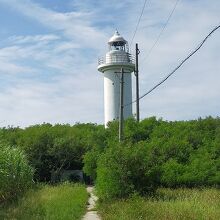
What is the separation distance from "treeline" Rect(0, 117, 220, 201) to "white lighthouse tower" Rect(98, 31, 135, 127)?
3018mm

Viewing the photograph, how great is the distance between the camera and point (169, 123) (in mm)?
47156

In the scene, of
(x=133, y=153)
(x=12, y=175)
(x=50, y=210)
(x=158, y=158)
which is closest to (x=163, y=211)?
(x=50, y=210)

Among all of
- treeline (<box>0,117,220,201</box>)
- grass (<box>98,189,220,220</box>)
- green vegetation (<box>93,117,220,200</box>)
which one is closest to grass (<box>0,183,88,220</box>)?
grass (<box>98,189,220,220</box>)

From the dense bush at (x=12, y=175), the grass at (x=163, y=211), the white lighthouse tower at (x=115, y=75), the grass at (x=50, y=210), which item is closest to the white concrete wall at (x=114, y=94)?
the white lighthouse tower at (x=115, y=75)

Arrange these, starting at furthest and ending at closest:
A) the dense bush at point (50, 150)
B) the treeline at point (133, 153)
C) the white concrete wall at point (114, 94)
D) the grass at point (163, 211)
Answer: the dense bush at point (50, 150), the white concrete wall at point (114, 94), the treeline at point (133, 153), the grass at point (163, 211)

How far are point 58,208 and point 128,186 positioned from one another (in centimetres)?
493

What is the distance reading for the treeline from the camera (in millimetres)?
26234

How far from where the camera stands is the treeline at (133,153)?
26.2 metres

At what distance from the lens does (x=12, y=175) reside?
31.6 m

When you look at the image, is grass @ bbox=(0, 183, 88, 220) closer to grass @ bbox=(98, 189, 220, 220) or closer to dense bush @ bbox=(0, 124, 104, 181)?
grass @ bbox=(98, 189, 220, 220)

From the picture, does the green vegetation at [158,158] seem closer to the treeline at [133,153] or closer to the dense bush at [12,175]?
the treeline at [133,153]

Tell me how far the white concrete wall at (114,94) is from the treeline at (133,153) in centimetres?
273

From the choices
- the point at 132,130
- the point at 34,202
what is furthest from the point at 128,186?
the point at 132,130

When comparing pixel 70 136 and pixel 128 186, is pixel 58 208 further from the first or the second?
pixel 70 136
